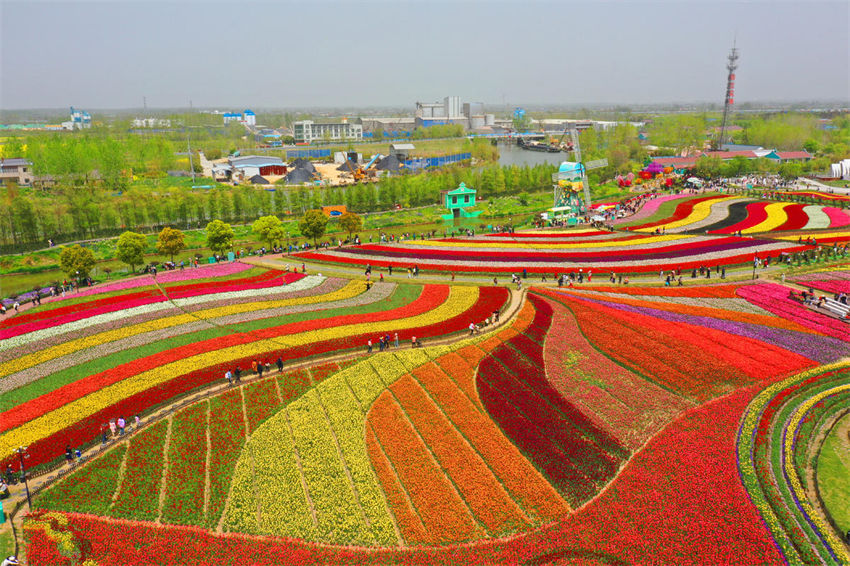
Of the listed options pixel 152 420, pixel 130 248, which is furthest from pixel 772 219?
pixel 130 248

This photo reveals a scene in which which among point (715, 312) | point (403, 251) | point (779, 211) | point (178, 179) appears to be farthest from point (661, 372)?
point (178, 179)

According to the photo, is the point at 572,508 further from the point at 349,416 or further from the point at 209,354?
the point at 209,354

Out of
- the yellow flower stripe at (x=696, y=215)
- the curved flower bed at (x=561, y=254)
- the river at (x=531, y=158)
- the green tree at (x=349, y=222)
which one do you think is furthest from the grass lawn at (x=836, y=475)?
the river at (x=531, y=158)

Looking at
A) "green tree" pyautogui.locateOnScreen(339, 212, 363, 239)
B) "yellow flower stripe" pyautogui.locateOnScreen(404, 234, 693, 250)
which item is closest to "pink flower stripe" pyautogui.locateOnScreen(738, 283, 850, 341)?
"yellow flower stripe" pyautogui.locateOnScreen(404, 234, 693, 250)

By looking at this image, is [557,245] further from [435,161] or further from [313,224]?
[435,161]

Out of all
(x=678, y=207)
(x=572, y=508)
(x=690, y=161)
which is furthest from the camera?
(x=690, y=161)

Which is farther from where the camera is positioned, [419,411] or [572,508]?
[419,411]

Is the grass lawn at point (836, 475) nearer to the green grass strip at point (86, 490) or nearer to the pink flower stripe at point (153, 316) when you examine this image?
the green grass strip at point (86, 490)
